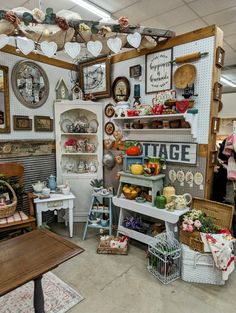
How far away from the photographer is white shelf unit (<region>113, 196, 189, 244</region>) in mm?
2338

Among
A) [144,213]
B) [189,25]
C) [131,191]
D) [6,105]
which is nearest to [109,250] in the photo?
[144,213]

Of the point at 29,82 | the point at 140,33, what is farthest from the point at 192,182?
the point at 29,82

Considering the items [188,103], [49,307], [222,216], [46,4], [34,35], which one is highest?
[46,4]

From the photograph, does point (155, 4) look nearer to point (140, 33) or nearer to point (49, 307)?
point (140, 33)

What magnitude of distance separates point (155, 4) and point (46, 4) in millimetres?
1524

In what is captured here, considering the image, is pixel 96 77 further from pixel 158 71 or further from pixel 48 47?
pixel 48 47

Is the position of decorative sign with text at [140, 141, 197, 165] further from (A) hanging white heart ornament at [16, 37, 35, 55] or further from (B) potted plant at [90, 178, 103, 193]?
(A) hanging white heart ornament at [16, 37, 35, 55]

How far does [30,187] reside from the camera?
10.5ft

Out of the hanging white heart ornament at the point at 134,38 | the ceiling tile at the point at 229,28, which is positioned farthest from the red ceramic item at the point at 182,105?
the ceiling tile at the point at 229,28

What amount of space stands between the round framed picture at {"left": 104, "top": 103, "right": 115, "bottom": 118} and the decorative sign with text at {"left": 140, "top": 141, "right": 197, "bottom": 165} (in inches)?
26.1

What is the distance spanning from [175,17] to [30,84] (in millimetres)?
2442

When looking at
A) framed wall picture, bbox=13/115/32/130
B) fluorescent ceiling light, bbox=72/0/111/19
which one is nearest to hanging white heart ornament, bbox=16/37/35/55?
framed wall picture, bbox=13/115/32/130

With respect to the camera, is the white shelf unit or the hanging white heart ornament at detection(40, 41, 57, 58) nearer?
the hanging white heart ornament at detection(40, 41, 57, 58)

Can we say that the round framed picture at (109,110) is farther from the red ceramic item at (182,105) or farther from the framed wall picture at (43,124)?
the red ceramic item at (182,105)
